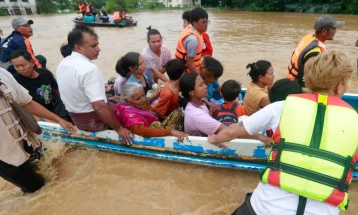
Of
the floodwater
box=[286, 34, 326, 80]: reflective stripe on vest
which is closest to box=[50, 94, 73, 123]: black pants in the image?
the floodwater

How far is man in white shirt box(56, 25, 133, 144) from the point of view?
2.25 metres

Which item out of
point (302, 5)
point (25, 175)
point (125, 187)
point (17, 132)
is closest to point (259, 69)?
point (125, 187)

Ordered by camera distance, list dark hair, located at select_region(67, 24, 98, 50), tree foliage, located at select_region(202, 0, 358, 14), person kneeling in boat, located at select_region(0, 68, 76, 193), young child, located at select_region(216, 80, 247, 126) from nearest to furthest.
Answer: person kneeling in boat, located at select_region(0, 68, 76, 193)
dark hair, located at select_region(67, 24, 98, 50)
young child, located at select_region(216, 80, 247, 126)
tree foliage, located at select_region(202, 0, 358, 14)

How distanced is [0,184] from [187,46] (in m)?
2.63

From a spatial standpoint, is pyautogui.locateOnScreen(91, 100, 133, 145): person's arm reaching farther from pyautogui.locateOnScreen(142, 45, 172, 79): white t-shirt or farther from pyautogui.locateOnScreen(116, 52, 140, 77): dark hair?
pyautogui.locateOnScreen(142, 45, 172, 79): white t-shirt

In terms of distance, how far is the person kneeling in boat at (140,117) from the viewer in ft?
8.45

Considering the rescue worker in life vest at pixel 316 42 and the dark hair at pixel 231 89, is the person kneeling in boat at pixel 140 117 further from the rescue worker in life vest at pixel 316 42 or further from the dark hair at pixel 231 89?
the rescue worker in life vest at pixel 316 42

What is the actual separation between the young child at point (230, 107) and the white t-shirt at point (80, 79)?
43.1 inches

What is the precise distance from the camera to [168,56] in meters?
3.96

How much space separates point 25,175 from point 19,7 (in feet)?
135

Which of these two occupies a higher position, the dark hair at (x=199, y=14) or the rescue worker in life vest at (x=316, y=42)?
the dark hair at (x=199, y=14)

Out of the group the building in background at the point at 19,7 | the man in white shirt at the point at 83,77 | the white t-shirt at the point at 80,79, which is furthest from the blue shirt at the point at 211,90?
the building in background at the point at 19,7

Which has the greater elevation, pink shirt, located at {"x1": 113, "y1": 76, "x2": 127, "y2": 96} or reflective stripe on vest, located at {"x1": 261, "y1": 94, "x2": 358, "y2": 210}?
reflective stripe on vest, located at {"x1": 261, "y1": 94, "x2": 358, "y2": 210}

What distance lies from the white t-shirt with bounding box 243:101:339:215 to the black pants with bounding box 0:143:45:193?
6.42 ft
